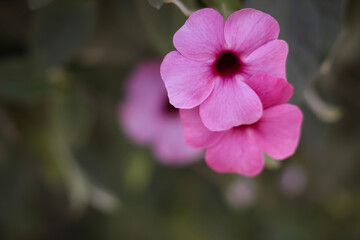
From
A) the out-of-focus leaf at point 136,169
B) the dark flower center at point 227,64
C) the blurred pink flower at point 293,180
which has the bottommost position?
the blurred pink flower at point 293,180

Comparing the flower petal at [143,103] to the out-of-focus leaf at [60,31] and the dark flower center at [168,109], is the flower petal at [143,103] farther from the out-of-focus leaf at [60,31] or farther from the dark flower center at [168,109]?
the out-of-focus leaf at [60,31]

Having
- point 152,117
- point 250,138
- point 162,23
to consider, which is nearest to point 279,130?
point 250,138

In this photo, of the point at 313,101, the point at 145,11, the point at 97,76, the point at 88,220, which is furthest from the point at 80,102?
the point at 88,220

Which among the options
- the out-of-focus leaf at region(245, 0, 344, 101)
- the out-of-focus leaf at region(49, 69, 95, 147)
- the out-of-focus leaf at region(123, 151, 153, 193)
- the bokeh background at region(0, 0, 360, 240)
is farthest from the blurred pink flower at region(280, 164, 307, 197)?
the out-of-focus leaf at region(245, 0, 344, 101)

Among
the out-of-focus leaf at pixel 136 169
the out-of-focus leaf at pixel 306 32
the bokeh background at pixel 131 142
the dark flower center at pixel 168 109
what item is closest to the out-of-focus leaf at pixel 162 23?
the bokeh background at pixel 131 142

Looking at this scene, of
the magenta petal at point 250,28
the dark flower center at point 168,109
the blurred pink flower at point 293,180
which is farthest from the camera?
the blurred pink flower at point 293,180

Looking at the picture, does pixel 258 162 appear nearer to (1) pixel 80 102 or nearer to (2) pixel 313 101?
(2) pixel 313 101

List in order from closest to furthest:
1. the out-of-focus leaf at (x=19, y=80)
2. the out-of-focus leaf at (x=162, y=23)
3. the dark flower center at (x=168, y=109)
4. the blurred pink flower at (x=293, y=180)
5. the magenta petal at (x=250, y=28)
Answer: the magenta petal at (x=250, y=28), the out-of-focus leaf at (x=162, y=23), the out-of-focus leaf at (x=19, y=80), the dark flower center at (x=168, y=109), the blurred pink flower at (x=293, y=180)

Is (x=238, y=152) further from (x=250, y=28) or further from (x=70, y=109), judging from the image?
(x=70, y=109)
